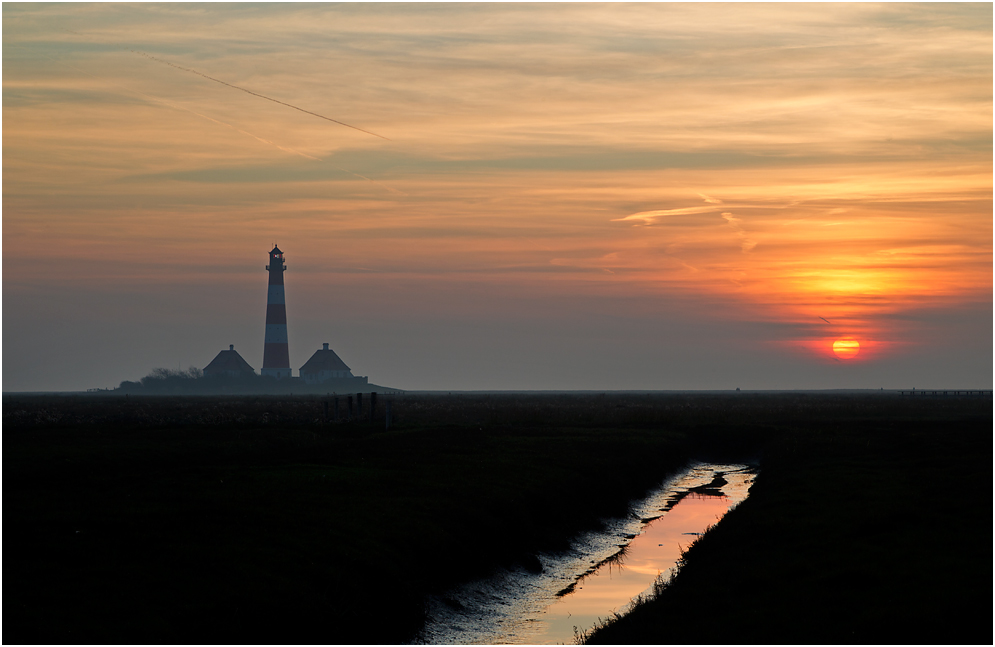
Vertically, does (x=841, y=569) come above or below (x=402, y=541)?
below

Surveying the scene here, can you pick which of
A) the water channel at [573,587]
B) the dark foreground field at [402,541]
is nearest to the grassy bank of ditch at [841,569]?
the dark foreground field at [402,541]

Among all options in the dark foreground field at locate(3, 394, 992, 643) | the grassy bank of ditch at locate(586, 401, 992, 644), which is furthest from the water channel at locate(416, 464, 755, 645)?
the grassy bank of ditch at locate(586, 401, 992, 644)

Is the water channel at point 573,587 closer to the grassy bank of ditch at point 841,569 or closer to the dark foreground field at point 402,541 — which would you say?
the dark foreground field at point 402,541

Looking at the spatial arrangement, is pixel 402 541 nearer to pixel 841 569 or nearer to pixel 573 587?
pixel 573 587

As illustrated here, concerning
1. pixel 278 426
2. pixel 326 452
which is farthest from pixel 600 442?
pixel 278 426

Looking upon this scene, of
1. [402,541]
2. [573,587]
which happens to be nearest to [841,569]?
[573,587]
